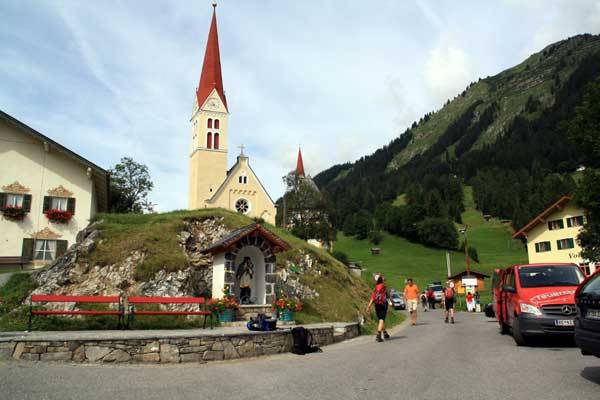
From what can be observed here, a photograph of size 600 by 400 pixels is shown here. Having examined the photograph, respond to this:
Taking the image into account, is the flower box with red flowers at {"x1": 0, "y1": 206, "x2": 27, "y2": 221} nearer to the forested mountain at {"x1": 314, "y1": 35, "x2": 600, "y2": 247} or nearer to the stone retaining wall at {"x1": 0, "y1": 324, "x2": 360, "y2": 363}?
the stone retaining wall at {"x1": 0, "y1": 324, "x2": 360, "y2": 363}

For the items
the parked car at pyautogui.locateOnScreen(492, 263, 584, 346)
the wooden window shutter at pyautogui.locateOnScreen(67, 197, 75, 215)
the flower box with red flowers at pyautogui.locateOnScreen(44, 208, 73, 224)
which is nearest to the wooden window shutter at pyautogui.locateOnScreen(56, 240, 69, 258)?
the flower box with red flowers at pyautogui.locateOnScreen(44, 208, 73, 224)

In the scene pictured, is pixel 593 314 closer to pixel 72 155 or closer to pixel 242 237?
pixel 242 237

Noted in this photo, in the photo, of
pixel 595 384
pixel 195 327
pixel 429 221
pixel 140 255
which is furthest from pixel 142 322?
pixel 429 221

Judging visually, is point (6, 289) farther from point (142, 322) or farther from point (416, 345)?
point (416, 345)

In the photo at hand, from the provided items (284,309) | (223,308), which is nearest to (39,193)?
(223,308)

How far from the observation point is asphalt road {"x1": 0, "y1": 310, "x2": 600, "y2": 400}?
6617 mm

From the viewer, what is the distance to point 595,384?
6.69m

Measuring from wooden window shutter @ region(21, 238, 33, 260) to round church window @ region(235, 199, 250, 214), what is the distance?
2812 centimetres

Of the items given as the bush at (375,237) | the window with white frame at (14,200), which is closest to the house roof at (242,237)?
the window with white frame at (14,200)

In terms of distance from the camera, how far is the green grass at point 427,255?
239 feet

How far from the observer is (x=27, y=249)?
83.6ft

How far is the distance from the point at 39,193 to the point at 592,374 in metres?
27.3

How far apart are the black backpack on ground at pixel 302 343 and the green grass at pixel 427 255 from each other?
5206cm

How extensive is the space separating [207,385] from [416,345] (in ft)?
21.8
